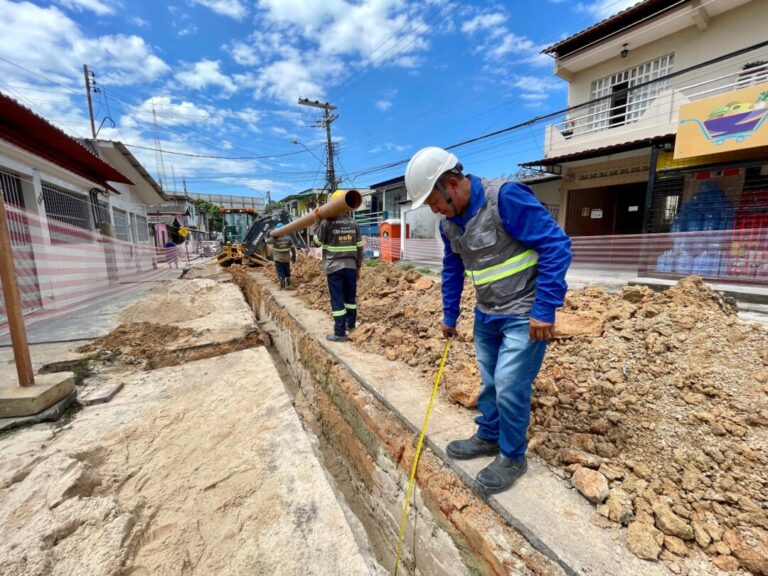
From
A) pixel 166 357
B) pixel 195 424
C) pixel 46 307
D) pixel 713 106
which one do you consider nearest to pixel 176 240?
pixel 46 307

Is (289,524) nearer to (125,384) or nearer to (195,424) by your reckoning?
(195,424)

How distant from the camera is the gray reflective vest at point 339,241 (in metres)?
4.56

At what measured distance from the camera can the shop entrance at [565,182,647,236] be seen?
34.6 feet

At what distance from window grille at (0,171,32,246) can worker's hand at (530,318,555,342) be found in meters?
7.38

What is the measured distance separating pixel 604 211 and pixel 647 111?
114 inches

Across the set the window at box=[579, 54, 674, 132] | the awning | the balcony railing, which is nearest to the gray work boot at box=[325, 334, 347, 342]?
the balcony railing

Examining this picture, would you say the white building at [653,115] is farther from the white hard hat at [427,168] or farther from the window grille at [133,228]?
the window grille at [133,228]

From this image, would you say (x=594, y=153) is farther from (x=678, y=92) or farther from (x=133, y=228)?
(x=133, y=228)

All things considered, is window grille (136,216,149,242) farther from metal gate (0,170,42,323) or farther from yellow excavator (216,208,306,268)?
metal gate (0,170,42,323)

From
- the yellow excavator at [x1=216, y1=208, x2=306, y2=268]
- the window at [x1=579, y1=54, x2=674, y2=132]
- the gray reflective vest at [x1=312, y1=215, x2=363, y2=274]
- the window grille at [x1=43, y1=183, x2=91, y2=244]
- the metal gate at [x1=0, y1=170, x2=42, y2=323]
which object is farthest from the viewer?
the yellow excavator at [x1=216, y1=208, x2=306, y2=268]

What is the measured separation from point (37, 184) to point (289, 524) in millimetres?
8267

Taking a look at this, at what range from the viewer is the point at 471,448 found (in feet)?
6.97

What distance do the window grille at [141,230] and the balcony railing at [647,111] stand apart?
15925 millimetres

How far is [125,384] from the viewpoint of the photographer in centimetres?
372
